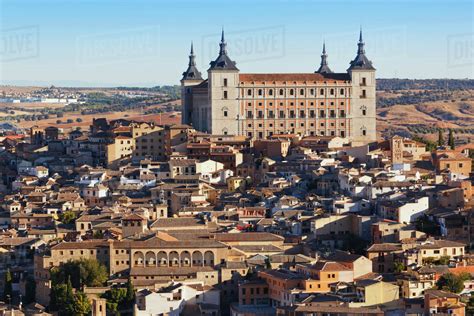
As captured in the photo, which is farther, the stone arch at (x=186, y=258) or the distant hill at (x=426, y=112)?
the distant hill at (x=426, y=112)

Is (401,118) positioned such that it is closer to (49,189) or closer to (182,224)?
(49,189)

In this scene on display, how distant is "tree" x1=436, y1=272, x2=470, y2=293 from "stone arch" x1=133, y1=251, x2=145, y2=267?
10.9 m

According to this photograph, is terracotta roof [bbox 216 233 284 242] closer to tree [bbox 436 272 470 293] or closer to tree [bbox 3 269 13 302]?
tree [bbox 3 269 13 302]

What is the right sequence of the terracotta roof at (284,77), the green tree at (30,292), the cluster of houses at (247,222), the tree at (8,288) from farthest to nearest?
the terracotta roof at (284,77) < the tree at (8,288) < the green tree at (30,292) < the cluster of houses at (247,222)

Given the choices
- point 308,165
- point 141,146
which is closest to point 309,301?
point 308,165

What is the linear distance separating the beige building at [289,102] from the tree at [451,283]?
33.8 metres

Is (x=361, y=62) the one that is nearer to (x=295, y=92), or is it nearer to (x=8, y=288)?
(x=295, y=92)

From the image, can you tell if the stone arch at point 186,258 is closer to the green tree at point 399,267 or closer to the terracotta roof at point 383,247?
the terracotta roof at point 383,247

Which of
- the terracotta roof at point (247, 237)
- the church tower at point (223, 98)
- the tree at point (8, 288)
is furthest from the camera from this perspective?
the church tower at point (223, 98)

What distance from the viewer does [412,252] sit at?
5116 cm

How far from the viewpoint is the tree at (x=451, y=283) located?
158 ft

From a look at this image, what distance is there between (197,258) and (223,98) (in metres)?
30.1

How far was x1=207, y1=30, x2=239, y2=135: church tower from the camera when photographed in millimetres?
81938

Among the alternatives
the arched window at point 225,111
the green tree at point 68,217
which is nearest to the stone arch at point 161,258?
the green tree at point 68,217
